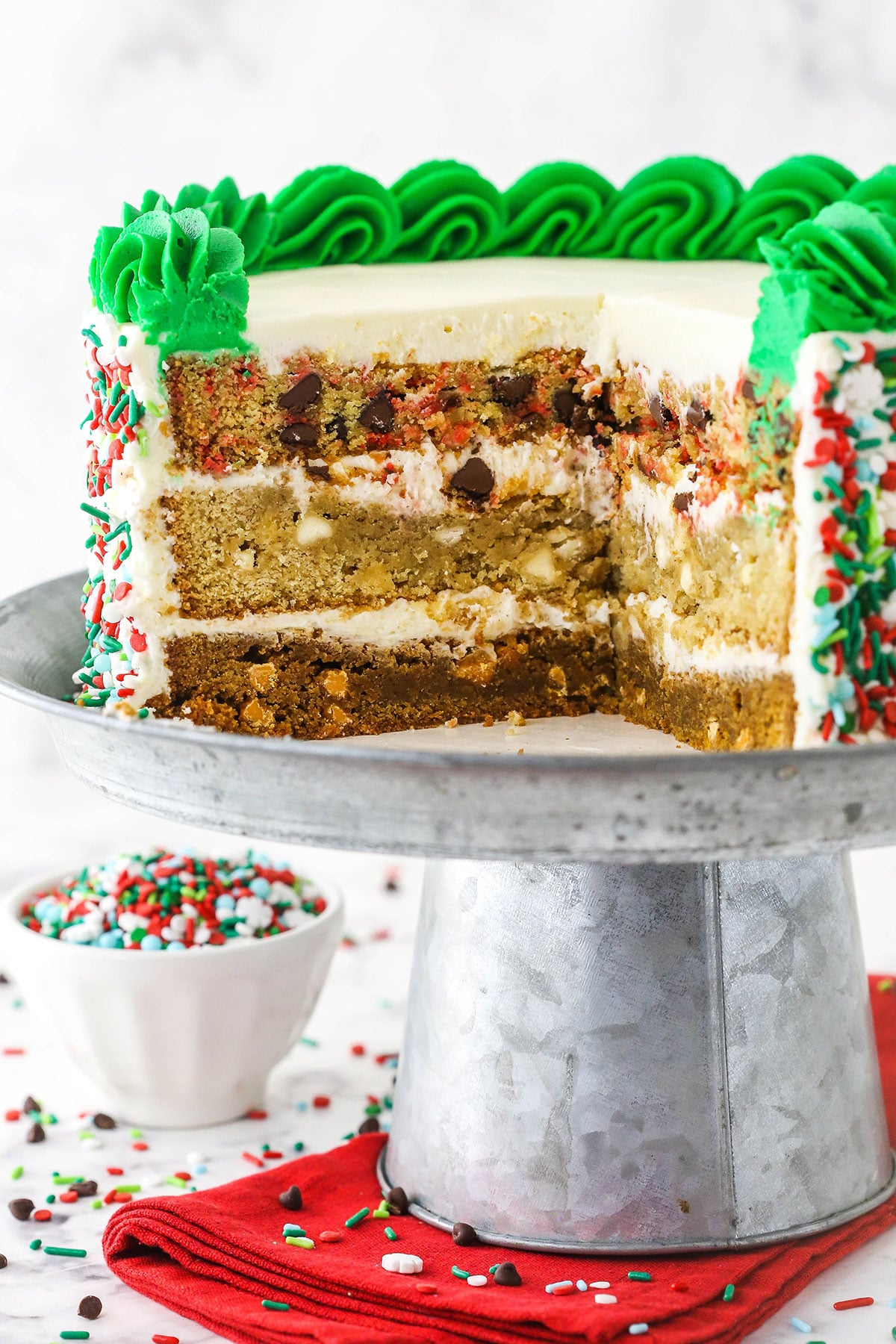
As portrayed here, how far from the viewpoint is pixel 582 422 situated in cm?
315

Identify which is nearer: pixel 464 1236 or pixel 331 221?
pixel 464 1236

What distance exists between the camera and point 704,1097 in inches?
117

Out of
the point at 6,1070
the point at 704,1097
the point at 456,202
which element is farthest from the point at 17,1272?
the point at 456,202

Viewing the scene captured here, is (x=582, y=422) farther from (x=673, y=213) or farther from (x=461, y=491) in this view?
(x=673, y=213)

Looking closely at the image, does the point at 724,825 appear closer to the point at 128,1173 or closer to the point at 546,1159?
the point at 546,1159

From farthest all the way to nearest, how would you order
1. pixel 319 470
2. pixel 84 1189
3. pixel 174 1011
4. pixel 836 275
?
pixel 174 1011
pixel 84 1189
pixel 319 470
pixel 836 275

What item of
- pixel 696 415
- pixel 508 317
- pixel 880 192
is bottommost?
pixel 696 415

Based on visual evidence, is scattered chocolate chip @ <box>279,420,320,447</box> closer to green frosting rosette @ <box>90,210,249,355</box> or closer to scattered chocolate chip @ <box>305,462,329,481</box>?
scattered chocolate chip @ <box>305,462,329,481</box>

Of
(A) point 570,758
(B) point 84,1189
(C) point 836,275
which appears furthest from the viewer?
(B) point 84,1189

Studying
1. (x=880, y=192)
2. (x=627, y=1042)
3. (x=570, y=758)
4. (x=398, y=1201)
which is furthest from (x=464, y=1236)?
(x=880, y=192)

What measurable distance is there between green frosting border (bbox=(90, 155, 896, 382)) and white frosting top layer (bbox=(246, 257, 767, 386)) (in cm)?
10

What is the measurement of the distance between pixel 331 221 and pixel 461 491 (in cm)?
71

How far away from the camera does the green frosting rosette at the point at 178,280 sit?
9.24 feet

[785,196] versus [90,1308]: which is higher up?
[785,196]
